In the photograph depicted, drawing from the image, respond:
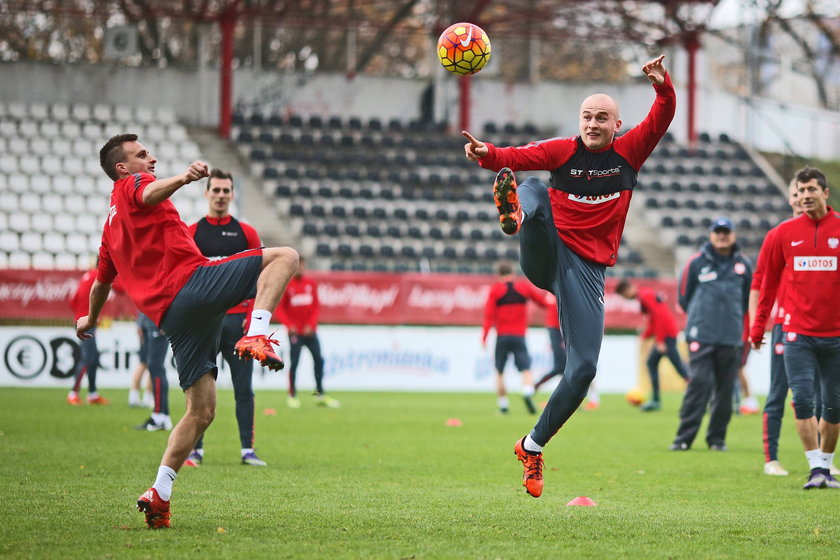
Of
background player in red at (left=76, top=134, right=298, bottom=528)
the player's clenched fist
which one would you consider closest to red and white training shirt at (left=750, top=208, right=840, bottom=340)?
background player in red at (left=76, top=134, right=298, bottom=528)

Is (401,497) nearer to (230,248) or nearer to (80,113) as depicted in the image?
(230,248)

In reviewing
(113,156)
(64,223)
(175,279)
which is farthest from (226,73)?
(175,279)

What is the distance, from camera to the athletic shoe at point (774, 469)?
989 centimetres

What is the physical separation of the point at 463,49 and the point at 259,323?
8.31 ft

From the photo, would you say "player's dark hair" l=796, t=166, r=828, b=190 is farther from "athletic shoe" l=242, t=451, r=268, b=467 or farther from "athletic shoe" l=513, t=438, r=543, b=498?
"athletic shoe" l=242, t=451, r=268, b=467

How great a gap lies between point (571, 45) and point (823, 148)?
30.4ft

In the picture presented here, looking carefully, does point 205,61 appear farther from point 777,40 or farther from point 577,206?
point 577,206

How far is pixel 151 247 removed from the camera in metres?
6.55

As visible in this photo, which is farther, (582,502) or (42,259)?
(42,259)

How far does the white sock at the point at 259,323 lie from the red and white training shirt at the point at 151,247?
1.83 ft

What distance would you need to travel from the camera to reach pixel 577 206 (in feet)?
23.4

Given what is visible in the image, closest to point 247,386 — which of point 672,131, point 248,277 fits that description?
point 248,277

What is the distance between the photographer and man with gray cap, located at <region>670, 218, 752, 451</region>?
11914mm

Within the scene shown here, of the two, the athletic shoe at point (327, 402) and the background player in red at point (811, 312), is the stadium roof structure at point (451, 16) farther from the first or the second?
the background player in red at point (811, 312)
